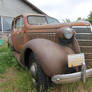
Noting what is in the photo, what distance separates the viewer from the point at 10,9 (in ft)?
49.2

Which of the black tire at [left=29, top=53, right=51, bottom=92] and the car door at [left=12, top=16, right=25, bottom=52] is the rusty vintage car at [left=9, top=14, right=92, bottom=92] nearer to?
the black tire at [left=29, top=53, right=51, bottom=92]

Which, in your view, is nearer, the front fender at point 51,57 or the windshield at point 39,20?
the front fender at point 51,57

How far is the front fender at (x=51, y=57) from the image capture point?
228 centimetres

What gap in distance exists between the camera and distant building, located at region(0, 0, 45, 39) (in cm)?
1419

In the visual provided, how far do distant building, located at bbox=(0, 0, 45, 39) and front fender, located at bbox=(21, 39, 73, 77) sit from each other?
1161 cm

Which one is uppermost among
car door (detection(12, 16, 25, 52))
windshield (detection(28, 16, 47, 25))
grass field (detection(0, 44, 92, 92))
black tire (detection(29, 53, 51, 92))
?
windshield (detection(28, 16, 47, 25))

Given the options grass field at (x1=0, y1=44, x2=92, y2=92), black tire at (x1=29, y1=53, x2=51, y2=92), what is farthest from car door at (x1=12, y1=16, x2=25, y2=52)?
black tire at (x1=29, y1=53, x2=51, y2=92)

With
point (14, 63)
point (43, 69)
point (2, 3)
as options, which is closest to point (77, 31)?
point (43, 69)

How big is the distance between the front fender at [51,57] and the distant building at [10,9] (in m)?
11.6

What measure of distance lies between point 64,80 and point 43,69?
40 cm

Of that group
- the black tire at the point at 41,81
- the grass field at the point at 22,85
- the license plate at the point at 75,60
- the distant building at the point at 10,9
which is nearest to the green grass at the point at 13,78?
the grass field at the point at 22,85

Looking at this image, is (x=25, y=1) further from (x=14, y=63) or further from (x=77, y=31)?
(x=77, y=31)

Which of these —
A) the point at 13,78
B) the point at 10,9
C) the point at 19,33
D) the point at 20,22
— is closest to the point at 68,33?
the point at 13,78

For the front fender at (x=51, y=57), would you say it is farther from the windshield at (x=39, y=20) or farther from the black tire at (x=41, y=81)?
the windshield at (x=39, y=20)
